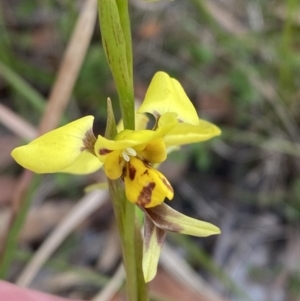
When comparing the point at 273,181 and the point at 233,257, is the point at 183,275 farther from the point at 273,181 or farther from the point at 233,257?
the point at 273,181

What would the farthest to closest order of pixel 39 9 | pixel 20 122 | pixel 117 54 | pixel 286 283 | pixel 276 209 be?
1. pixel 39 9
2. pixel 276 209
3. pixel 286 283
4. pixel 20 122
5. pixel 117 54

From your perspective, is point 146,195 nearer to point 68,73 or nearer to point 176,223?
point 176,223

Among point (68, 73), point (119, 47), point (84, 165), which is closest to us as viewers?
point (119, 47)

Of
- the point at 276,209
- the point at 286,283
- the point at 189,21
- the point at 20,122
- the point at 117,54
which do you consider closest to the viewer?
the point at 117,54

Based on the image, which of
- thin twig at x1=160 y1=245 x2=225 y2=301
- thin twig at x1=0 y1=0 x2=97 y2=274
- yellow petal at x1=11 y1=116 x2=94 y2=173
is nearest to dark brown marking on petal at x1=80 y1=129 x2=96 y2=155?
yellow petal at x1=11 y1=116 x2=94 y2=173

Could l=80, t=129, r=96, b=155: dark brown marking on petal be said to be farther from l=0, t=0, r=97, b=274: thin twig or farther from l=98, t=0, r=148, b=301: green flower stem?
l=0, t=0, r=97, b=274: thin twig

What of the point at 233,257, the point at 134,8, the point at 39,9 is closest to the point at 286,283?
the point at 233,257

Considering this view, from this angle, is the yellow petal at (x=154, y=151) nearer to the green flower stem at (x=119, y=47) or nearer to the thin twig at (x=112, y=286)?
the green flower stem at (x=119, y=47)

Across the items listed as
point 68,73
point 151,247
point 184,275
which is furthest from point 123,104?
point 184,275
